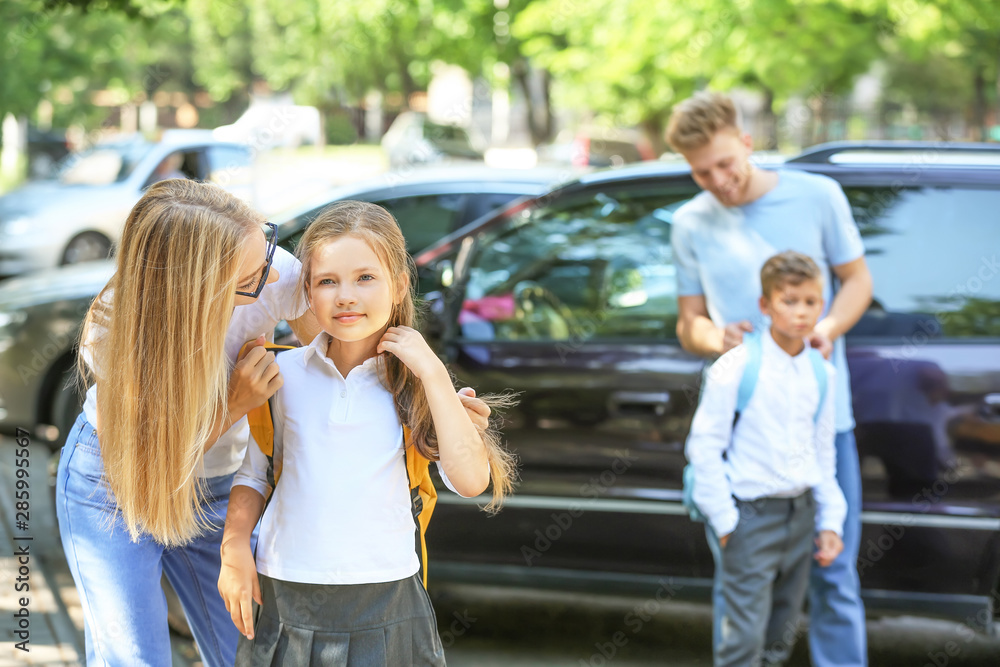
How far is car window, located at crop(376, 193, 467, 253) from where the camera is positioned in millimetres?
5094

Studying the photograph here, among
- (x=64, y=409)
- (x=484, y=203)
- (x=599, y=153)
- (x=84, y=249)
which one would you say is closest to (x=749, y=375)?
(x=484, y=203)

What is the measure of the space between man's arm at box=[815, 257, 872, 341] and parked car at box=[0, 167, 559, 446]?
2.30m

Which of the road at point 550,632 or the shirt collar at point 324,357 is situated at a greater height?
the shirt collar at point 324,357

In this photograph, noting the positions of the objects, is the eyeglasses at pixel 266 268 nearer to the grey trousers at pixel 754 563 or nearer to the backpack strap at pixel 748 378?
the backpack strap at pixel 748 378

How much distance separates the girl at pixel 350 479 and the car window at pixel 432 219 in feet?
10.3

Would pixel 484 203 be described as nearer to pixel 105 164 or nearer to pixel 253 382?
pixel 253 382

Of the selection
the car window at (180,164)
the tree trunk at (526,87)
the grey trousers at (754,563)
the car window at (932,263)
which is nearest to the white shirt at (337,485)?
the grey trousers at (754,563)

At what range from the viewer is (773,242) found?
10.1ft

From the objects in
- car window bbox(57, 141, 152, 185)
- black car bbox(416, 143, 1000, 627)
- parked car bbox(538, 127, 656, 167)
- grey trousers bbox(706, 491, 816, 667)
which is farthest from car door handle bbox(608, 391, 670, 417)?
parked car bbox(538, 127, 656, 167)

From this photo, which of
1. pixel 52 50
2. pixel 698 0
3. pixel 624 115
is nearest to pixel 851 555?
pixel 698 0

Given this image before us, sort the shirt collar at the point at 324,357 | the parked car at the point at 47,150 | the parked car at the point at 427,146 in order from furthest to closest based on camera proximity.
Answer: the parked car at the point at 47,150, the parked car at the point at 427,146, the shirt collar at the point at 324,357

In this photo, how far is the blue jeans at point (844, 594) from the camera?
10.2ft

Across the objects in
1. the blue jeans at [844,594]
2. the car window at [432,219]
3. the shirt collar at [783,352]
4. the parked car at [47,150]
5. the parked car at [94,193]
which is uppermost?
the parked car at [47,150]

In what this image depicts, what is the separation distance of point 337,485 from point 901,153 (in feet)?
9.15
